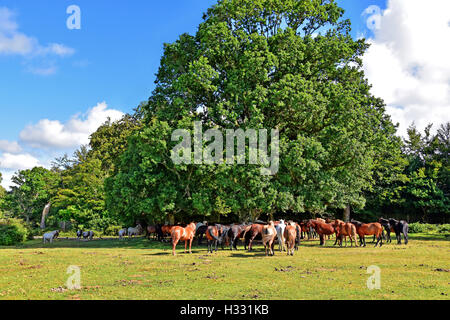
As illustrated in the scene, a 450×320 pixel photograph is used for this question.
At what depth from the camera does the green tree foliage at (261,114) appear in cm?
2291

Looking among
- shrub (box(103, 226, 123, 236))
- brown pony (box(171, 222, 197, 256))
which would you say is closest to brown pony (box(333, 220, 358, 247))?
brown pony (box(171, 222, 197, 256))

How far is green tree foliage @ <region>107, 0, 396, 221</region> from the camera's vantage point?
22906mm

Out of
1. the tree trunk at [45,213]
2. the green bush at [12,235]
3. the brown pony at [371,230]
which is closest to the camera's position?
the brown pony at [371,230]

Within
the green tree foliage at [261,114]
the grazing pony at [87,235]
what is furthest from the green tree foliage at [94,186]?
the green tree foliage at [261,114]

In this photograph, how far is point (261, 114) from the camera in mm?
22891

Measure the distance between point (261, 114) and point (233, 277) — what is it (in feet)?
44.1

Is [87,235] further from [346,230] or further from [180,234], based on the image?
[346,230]

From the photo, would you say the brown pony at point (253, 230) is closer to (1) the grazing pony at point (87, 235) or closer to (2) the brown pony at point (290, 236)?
(2) the brown pony at point (290, 236)

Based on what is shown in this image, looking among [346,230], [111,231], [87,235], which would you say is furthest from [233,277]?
[111,231]

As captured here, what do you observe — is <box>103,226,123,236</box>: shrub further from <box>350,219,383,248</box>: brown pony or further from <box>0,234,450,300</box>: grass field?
<box>350,219,383,248</box>: brown pony

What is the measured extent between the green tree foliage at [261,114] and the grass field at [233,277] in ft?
23.9

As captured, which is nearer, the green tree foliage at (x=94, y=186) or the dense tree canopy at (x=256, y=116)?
the dense tree canopy at (x=256, y=116)

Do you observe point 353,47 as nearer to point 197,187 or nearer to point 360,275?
point 197,187
